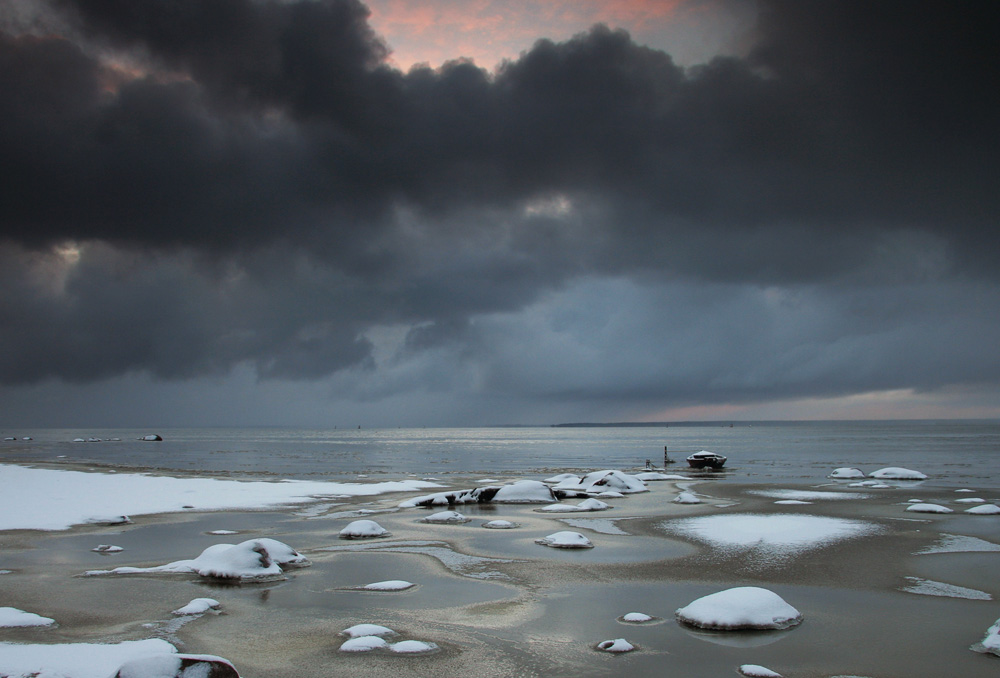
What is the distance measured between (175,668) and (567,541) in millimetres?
12366

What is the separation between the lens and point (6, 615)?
10.8 metres

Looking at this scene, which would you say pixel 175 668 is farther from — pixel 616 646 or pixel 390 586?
pixel 390 586

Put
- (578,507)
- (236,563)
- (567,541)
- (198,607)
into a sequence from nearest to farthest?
(198,607)
(236,563)
(567,541)
(578,507)

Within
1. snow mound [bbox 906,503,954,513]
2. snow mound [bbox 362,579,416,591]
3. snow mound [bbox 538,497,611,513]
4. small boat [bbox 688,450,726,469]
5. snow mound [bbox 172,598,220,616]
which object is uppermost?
snow mound [bbox 172,598,220,616]

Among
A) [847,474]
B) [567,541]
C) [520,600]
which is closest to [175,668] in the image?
[520,600]

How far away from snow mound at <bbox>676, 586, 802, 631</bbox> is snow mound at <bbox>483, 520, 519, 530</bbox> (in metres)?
11.5

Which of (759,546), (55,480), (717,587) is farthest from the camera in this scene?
(55,480)

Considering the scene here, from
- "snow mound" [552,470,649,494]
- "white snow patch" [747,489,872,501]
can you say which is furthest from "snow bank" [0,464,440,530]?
"white snow patch" [747,489,872,501]

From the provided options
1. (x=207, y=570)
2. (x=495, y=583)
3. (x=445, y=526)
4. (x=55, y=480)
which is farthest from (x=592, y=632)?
(x=55, y=480)

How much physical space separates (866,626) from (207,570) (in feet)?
41.7

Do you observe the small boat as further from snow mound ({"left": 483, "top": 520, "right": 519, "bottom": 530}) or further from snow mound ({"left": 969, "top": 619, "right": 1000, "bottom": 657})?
snow mound ({"left": 969, "top": 619, "right": 1000, "bottom": 657})

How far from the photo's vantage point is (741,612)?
1045 centimetres

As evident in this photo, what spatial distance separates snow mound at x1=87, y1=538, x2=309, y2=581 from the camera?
549 inches

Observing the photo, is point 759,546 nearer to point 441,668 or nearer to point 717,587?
point 717,587
